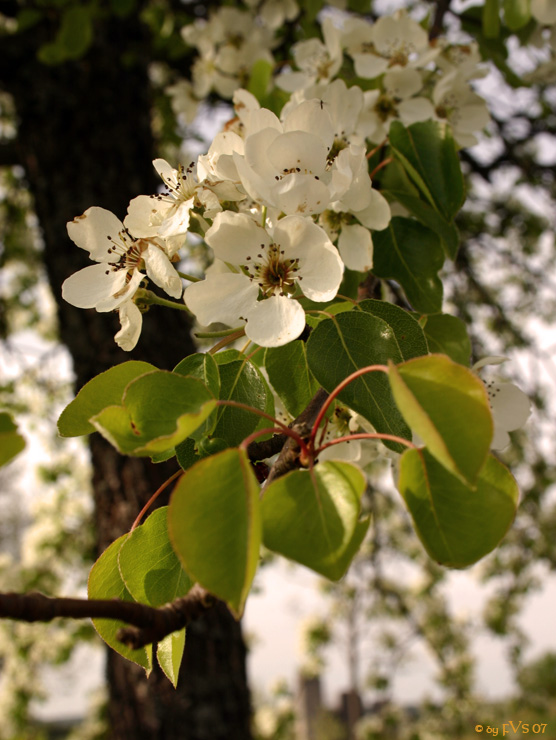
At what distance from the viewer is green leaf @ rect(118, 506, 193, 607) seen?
2.20ft

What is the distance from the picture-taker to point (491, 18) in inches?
59.1

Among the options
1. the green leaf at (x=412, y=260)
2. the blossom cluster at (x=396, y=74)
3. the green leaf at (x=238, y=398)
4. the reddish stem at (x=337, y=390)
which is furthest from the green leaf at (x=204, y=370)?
the blossom cluster at (x=396, y=74)

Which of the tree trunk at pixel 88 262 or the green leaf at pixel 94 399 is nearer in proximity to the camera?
the green leaf at pixel 94 399

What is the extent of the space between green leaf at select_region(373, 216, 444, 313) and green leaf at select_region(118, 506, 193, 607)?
494 mm

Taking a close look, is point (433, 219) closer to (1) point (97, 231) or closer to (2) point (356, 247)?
(2) point (356, 247)

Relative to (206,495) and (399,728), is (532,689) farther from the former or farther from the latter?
(206,495)

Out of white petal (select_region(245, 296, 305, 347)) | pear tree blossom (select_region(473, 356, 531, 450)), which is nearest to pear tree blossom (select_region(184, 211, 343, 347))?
white petal (select_region(245, 296, 305, 347))

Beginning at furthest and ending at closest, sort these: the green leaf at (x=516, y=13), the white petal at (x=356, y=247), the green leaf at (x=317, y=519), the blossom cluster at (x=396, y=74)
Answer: the green leaf at (x=516, y=13), the blossom cluster at (x=396, y=74), the white petal at (x=356, y=247), the green leaf at (x=317, y=519)

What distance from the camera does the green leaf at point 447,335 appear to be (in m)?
0.93

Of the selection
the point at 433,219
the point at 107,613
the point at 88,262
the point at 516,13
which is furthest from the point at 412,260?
the point at 88,262

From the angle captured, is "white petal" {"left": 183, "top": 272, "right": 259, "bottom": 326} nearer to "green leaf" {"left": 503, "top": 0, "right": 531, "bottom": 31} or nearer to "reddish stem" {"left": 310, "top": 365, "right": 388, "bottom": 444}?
"reddish stem" {"left": 310, "top": 365, "right": 388, "bottom": 444}

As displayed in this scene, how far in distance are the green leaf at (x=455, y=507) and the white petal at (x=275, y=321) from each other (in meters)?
0.19

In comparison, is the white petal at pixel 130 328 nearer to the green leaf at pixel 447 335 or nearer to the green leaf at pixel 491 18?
the green leaf at pixel 447 335

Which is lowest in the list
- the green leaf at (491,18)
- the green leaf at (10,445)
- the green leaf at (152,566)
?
the green leaf at (152,566)
